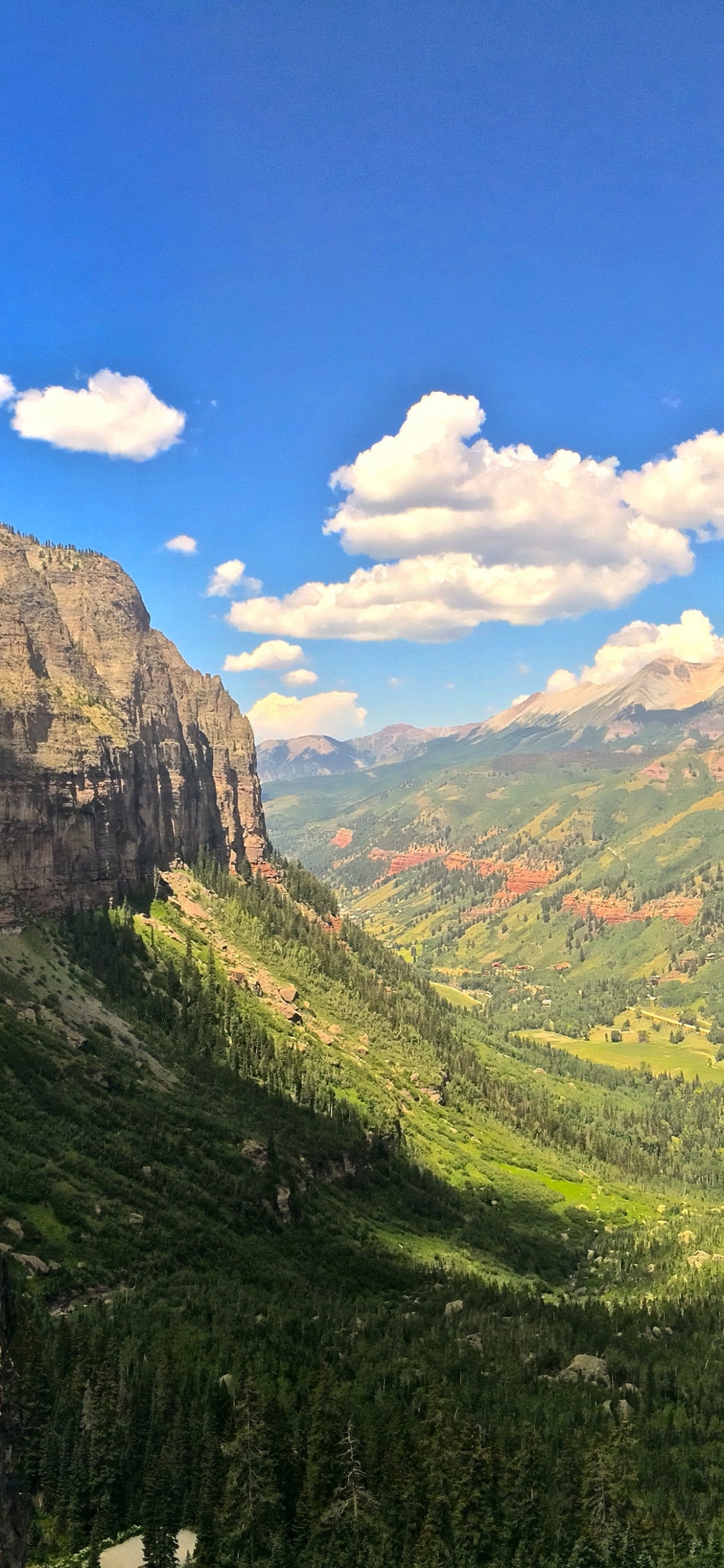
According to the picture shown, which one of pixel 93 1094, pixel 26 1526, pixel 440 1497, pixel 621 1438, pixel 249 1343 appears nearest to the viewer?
pixel 26 1526

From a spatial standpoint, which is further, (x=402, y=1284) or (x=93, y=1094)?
(x=93, y=1094)

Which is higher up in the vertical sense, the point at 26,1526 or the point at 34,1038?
the point at 34,1038

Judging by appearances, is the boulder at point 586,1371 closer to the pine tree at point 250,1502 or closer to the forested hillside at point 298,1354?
the forested hillside at point 298,1354

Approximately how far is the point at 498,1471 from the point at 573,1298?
9119 centimetres

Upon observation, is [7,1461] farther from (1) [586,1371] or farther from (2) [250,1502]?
(1) [586,1371]

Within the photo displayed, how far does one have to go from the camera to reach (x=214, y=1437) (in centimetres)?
8112

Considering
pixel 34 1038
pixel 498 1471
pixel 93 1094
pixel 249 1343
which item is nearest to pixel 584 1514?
pixel 498 1471

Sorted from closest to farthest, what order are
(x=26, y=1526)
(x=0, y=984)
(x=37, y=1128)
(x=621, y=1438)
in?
1. (x=26, y=1526)
2. (x=621, y=1438)
3. (x=37, y=1128)
4. (x=0, y=984)

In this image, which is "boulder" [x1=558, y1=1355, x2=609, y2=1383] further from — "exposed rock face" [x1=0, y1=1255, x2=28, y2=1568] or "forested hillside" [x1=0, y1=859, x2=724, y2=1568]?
"exposed rock face" [x1=0, y1=1255, x2=28, y2=1568]

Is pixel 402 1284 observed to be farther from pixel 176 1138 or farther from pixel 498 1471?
pixel 498 1471

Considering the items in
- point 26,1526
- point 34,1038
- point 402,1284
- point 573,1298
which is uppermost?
point 34,1038

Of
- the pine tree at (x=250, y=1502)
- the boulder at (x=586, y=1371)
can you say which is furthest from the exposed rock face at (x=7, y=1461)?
the boulder at (x=586, y=1371)

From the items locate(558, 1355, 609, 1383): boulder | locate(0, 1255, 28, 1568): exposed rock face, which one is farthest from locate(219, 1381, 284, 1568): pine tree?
locate(558, 1355, 609, 1383): boulder

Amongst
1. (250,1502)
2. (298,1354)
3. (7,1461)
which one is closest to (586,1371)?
(298,1354)
